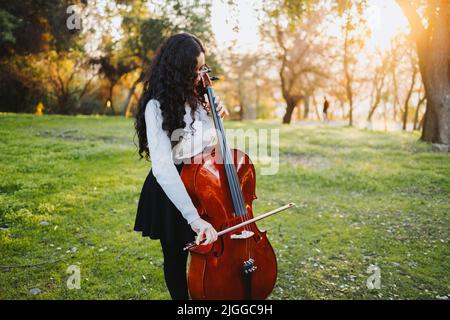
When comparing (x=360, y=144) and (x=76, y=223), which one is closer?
(x=76, y=223)

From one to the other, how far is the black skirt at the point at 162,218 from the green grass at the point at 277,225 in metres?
1.26

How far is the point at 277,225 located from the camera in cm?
550

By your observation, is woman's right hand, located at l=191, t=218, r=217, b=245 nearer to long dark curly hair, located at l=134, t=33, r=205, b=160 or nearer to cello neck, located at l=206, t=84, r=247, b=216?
cello neck, located at l=206, t=84, r=247, b=216

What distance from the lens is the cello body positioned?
2254 mm

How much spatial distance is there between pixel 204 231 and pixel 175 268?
0.59 m

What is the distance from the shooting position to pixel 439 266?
4.20m

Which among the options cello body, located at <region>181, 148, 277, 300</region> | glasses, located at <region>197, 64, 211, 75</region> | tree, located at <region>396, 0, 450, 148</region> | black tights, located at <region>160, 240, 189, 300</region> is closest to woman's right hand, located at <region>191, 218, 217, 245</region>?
cello body, located at <region>181, 148, 277, 300</region>

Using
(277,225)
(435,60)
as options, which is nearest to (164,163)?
(277,225)

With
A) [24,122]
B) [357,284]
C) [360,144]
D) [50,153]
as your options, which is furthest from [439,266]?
[24,122]

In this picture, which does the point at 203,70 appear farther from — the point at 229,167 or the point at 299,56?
the point at 299,56

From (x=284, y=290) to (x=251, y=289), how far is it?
1.44m

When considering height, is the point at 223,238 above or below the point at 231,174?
below

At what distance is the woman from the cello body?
13cm
